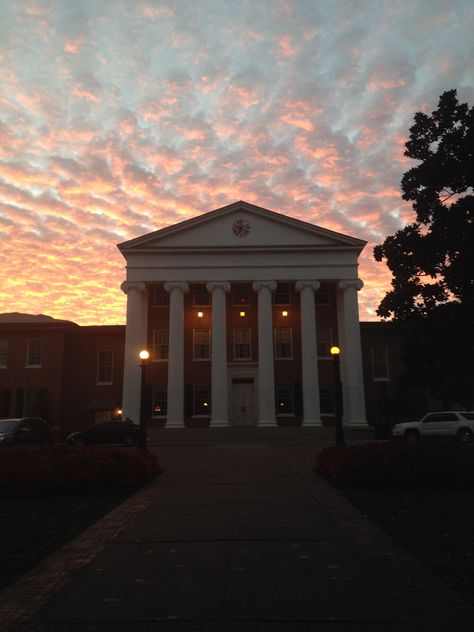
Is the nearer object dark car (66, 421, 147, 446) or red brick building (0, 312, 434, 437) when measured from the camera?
dark car (66, 421, 147, 446)

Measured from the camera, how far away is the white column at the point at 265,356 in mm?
35062

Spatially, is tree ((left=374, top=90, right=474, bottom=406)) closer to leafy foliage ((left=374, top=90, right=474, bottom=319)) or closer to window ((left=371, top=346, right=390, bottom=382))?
leafy foliage ((left=374, top=90, right=474, bottom=319))

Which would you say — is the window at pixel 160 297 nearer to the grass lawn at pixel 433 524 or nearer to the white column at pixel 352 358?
the white column at pixel 352 358

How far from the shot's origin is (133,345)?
36.0 meters

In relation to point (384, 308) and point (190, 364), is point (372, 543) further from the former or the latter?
point (190, 364)

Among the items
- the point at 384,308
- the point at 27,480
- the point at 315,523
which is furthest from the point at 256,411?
the point at 315,523

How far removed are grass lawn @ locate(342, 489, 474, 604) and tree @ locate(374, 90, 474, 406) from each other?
1312 centimetres

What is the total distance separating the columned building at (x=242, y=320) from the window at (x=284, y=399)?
0.24 feet

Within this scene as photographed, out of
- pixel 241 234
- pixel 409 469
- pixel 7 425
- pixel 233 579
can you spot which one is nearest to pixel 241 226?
pixel 241 234

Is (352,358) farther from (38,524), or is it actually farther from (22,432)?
(38,524)

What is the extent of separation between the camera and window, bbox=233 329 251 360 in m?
38.7

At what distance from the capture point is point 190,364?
38469 mm

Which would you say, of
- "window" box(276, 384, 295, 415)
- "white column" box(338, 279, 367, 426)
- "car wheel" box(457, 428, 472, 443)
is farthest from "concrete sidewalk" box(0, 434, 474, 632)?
"window" box(276, 384, 295, 415)

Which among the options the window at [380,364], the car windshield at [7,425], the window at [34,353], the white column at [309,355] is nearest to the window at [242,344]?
the white column at [309,355]
